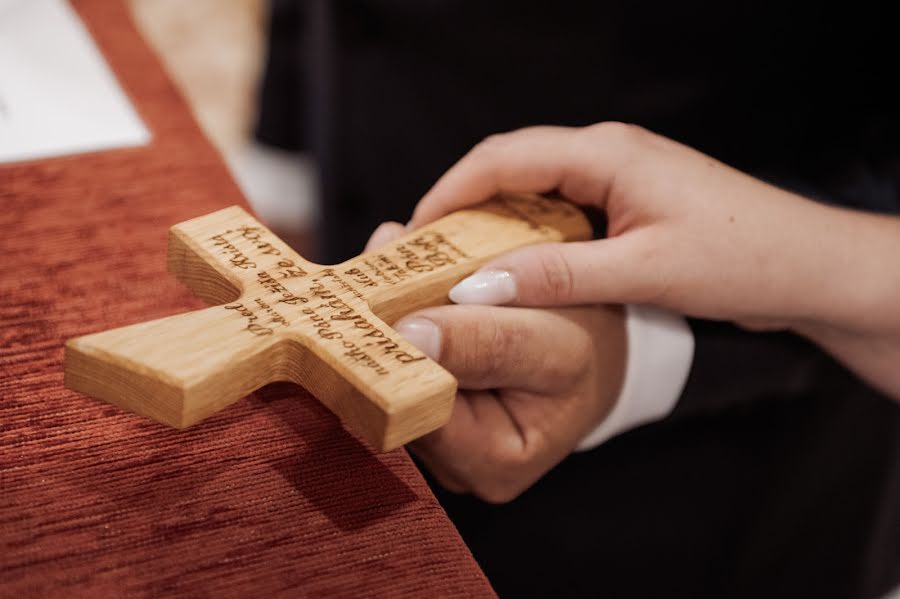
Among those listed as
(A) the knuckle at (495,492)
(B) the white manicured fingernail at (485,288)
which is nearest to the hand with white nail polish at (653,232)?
(B) the white manicured fingernail at (485,288)

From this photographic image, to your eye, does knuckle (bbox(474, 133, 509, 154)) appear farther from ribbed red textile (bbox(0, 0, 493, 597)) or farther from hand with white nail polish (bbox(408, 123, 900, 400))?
ribbed red textile (bbox(0, 0, 493, 597))

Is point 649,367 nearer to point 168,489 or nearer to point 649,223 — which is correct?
point 649,223

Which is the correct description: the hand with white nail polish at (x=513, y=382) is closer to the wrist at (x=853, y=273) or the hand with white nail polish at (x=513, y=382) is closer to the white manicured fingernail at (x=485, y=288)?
the white manicured fingernail at (x=485, y=288)

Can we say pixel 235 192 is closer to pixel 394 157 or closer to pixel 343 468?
pixel 343 468

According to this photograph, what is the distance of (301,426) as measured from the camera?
1.24 feet

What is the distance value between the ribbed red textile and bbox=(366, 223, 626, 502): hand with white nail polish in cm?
6

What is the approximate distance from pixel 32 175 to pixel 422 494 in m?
0.29

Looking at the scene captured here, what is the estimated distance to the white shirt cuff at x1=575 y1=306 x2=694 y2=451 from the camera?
528 millimetres

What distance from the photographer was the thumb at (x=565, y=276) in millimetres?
403

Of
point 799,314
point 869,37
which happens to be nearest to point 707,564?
point 799,314

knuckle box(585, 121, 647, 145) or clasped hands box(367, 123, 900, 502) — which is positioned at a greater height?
knuckle box(585, 121, 647, 145)

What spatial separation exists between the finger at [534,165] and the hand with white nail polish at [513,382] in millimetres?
37

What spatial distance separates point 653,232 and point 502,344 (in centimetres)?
10

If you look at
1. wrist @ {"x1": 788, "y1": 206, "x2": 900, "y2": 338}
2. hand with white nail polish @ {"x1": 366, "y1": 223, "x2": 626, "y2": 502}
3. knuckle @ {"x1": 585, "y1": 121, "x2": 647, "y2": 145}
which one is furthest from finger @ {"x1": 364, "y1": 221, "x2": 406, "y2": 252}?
wrist @ {"x1": 788, "y1": 206, "x2": 900, "y2": 338}
